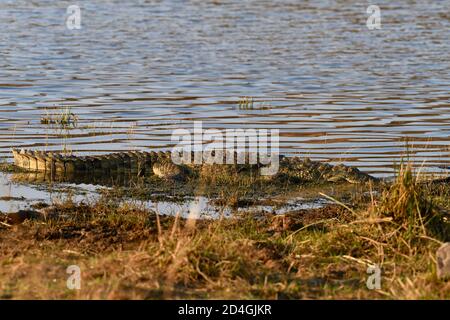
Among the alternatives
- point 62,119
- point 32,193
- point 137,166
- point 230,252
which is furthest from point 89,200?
point 62,119

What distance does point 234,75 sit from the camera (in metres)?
17.2

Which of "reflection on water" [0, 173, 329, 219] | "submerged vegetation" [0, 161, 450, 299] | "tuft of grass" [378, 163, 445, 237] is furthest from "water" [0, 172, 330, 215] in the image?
"tuft of grass" [378, 163, 445, 237]

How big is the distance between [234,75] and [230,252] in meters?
11.3

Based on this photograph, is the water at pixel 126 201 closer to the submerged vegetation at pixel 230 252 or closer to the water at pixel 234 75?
the submerged vegetation at pixel 230 252

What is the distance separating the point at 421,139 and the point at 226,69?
6280 mm

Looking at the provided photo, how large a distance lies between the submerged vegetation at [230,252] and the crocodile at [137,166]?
194cm

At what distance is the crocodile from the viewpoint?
33.6 ft

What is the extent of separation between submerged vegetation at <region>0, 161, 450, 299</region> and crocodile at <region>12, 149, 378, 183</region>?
1.94 m

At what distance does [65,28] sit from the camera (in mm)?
23078

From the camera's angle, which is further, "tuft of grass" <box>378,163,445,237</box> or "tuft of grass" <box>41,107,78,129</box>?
"tuft of grass" <box>41,107,78,129</box>

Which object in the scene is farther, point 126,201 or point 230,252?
point 126,201

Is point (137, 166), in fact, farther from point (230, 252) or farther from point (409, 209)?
point (230, 252)

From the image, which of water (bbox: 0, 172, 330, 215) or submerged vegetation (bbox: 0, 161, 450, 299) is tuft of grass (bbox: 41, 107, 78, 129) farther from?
submerged vegetation (bbox: 0, 161, 450, 299)

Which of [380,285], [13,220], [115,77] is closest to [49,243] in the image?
[13,220]
